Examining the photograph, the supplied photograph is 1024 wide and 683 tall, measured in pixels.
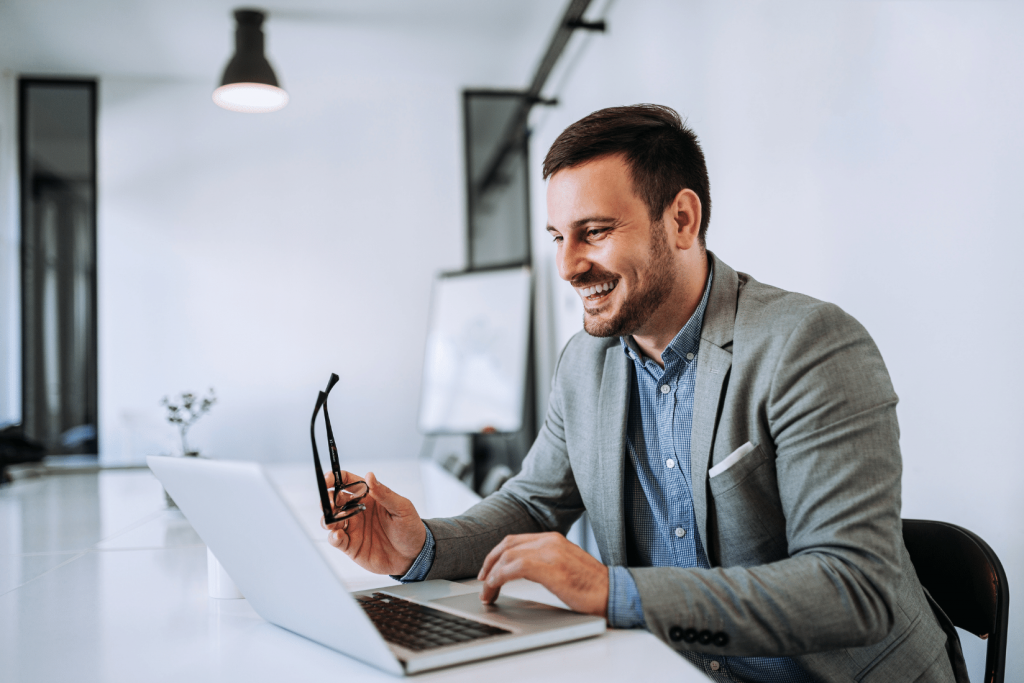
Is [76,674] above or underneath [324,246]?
underneath

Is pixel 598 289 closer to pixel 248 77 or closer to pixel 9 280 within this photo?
pixel 248 77

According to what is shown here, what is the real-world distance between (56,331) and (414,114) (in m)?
2.87

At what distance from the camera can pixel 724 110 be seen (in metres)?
2.32

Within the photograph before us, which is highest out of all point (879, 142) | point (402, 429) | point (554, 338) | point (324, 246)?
point (324, 246)

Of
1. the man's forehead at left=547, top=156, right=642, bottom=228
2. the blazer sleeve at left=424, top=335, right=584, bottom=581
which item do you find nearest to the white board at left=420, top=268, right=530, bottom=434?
the blazer sleeve at left=424, top=335, right=584, bottom=581

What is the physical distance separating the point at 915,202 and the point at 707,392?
2.43 ft

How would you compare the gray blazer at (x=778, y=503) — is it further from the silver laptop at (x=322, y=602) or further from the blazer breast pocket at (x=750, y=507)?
the silver laptop at (x=322, y=602)

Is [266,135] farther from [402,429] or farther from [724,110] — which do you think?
[724,110]

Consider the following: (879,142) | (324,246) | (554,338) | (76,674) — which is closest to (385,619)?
(76,674)

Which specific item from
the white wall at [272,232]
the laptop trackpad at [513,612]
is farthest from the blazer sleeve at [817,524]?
the white wall at [272,232]

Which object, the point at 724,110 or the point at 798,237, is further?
the point at 724,110

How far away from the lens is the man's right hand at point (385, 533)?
3.60ft

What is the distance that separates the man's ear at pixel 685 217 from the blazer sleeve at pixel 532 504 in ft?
1.20

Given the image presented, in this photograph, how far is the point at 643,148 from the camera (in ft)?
4.17
